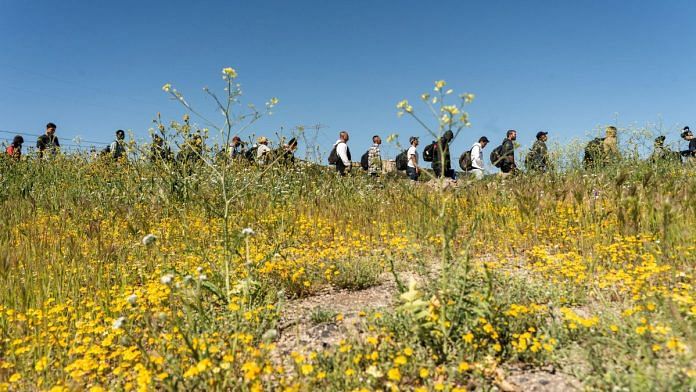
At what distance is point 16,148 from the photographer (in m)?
11.7

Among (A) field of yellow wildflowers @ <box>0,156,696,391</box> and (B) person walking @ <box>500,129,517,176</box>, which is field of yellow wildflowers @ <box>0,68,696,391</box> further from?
(B) person walking @ <box>500,129,517,176</box>

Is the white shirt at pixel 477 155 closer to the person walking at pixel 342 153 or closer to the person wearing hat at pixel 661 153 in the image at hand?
the person walking at pixel 342 153

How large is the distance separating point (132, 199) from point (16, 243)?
8.83 feet

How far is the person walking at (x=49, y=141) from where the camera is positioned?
36.6ft

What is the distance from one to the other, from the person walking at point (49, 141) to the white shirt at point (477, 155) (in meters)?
10.7


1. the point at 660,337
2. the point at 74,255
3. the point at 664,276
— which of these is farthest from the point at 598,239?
the point at 74,255

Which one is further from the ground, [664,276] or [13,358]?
[664,276]

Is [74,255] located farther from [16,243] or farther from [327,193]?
[327,193]

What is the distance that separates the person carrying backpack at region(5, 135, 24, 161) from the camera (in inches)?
431

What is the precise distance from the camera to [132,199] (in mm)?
7770

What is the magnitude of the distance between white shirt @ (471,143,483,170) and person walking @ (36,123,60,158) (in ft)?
35.1

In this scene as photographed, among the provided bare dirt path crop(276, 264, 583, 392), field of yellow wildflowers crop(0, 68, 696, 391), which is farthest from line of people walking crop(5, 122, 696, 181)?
bare dirt path crop(276, 264, 583, 392)

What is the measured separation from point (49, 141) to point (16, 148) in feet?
2.56

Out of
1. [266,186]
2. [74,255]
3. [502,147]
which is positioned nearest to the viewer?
[74,255]
